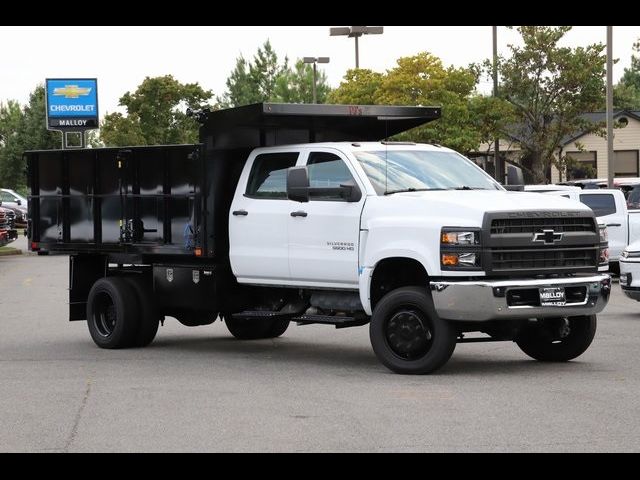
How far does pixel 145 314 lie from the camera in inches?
593

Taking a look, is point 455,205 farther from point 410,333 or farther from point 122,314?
point 122,314

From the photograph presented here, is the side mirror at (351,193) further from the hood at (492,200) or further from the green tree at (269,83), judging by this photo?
the green tree at (269,83)

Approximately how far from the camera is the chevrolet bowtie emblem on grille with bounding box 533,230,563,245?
12.2 meters

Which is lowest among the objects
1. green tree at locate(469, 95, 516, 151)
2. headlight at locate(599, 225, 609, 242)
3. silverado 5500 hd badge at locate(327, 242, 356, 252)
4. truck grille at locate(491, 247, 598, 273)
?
truck grille at locate(491, 247, 598, 273)

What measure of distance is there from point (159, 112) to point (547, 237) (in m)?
61.5

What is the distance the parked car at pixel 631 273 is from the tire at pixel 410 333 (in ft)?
20.5

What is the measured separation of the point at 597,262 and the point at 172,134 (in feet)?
195

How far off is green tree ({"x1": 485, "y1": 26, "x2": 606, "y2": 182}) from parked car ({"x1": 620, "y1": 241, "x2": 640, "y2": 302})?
33.1m

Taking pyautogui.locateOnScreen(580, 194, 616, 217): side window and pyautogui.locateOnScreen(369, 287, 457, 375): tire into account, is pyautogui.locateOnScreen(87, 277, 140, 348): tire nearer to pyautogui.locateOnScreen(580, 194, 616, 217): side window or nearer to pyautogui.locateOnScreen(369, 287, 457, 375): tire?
pyautogui.locateOnScreen(369, 287, 457, 375): tire

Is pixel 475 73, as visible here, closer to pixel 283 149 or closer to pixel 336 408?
pixel 283 149

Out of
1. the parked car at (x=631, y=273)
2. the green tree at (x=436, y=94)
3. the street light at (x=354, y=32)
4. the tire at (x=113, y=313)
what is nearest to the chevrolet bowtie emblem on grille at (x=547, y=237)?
the tire at (x=113, y=313)

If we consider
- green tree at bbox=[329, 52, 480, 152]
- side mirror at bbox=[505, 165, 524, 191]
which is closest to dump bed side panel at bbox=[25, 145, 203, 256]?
side mirror at bbox=[505, 165, 524, 191]

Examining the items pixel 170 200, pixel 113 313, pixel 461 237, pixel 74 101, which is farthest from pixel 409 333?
pixel 74 101

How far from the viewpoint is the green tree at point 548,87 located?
168ft
